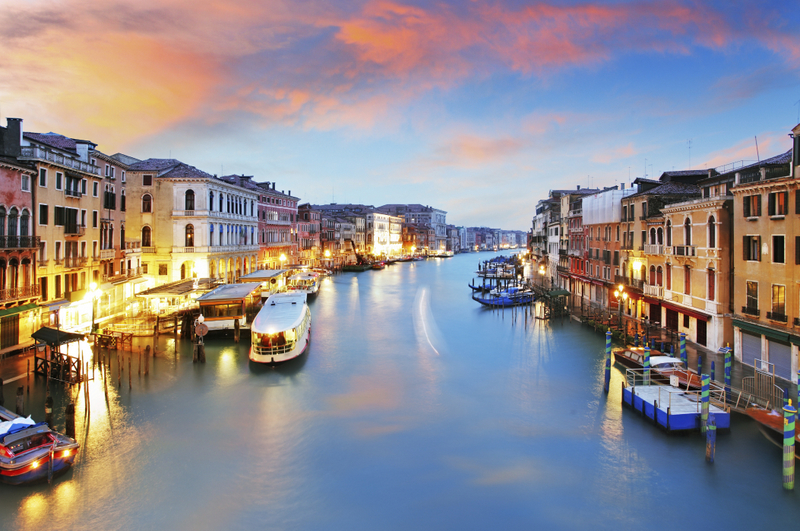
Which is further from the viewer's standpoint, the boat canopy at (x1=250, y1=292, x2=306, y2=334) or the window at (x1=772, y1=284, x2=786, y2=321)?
the boat canopy at (x1=250, y1=292, x2=306, y2=334)

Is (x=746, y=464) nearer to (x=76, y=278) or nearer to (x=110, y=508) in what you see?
(x=110, y=508)

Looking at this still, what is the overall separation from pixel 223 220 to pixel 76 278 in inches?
646

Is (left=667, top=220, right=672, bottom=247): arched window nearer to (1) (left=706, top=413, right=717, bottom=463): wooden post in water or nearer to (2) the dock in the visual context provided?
(2) the dock

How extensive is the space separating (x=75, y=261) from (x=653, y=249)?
26.7m

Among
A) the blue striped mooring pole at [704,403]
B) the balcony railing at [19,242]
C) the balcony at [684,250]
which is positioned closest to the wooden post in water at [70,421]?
the balcony railing at [19,242]

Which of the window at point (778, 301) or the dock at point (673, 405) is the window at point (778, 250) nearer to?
the window at point (778, 301)

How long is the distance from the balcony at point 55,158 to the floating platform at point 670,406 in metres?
23.2

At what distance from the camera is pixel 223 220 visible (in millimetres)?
37969

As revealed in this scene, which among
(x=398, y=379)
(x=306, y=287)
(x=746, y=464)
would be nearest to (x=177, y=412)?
(x=398, y=379)

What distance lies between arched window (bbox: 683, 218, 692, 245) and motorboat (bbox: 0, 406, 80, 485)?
2233 centimetres

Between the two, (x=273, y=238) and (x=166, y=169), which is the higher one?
(x=166, y=169)

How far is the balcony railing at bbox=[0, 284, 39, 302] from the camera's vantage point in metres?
16.8

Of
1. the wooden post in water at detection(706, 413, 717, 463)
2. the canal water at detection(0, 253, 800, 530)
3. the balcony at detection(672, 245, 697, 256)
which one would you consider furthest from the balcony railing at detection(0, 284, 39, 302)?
the balcony at detection(672, 245, 697, 256)

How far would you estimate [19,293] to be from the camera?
1744 cm
